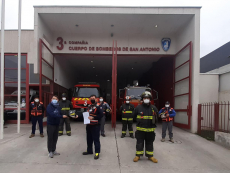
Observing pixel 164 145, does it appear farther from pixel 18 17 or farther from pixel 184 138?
pixel 18 17

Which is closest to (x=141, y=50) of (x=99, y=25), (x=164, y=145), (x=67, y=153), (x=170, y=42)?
(x=170, y=42)

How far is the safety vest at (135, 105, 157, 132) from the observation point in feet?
15.3

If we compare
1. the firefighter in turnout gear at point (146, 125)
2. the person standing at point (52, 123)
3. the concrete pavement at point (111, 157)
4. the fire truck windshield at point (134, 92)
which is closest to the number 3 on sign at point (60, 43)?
the fire truck windshield at point (134, 92)

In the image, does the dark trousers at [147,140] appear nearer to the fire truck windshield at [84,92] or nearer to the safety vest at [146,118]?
the safety vest at [146,118]

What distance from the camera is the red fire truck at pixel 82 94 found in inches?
426

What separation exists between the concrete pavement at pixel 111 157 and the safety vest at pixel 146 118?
910mm

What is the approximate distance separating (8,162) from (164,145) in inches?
187

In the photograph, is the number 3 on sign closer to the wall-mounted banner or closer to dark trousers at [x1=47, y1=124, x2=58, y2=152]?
the wall-mounted banner

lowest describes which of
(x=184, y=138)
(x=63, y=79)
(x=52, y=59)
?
(x=184, y=138)

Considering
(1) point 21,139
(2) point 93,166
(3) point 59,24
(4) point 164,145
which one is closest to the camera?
(2) point 93,166

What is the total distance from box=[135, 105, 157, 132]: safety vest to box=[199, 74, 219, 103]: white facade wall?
6.55m

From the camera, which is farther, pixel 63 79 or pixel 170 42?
pixel 63 79

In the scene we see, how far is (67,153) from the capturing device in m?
5.43

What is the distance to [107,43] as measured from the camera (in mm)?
11430
